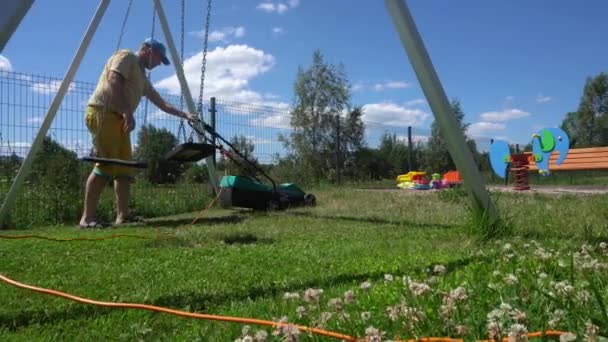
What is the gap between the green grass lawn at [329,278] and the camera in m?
1.73

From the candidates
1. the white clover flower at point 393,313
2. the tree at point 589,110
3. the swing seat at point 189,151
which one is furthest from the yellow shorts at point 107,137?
the tree at point 589,110

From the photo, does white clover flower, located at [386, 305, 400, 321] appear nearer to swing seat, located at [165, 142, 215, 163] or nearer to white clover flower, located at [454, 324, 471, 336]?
white clover flower, located at [454, 324, 471, 336]

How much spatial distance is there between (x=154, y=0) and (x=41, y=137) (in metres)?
2.35

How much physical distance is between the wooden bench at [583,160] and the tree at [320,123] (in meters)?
5.26

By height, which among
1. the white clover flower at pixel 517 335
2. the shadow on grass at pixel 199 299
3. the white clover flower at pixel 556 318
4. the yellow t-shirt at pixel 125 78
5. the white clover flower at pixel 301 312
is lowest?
the shadow on grass at pixel 199 299

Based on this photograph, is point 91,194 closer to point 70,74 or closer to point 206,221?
point 206,221

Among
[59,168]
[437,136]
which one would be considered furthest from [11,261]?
[437,136]

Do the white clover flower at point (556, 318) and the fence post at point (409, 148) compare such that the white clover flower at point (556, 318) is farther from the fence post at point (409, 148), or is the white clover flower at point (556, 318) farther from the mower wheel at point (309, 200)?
the fence post at point (409, 148)

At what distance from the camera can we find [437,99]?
4.20 metres

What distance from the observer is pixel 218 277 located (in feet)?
10.1

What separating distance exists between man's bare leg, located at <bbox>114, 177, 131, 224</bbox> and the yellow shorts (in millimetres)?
90

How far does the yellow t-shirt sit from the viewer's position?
20.5 ft

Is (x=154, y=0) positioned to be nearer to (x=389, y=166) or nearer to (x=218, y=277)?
(x=218, y=277)

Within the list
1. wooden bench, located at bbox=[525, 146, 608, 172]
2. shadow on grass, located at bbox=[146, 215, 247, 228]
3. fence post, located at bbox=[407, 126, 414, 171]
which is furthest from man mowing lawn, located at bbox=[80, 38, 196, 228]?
fence post, located at bbox=[407, 126, 414, 171]
